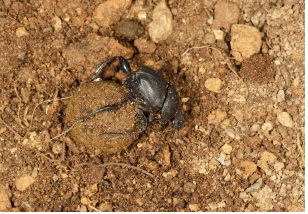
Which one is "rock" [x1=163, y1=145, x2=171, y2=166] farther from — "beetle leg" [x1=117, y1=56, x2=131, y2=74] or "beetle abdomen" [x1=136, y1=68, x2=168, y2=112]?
"beetle leg" [x1=117, y1=56, x2=131, y2=74]

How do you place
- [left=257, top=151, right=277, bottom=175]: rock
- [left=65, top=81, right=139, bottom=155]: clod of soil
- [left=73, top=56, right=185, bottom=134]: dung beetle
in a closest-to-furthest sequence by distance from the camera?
[left=65, top=81, right=139, bottom=155]: clod of soil
[left=73, top=56, right=185, bottom=134]: dung beetle
[left=257, top=151, right=277, bottom=175]: rock

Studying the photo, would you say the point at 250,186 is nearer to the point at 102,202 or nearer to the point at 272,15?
the point at 102,202

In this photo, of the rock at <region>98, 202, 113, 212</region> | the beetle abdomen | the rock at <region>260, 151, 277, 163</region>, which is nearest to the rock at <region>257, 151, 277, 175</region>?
the rock at <region>260, 151, 277, 163</region>

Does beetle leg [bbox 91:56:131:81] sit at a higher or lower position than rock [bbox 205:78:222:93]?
higher

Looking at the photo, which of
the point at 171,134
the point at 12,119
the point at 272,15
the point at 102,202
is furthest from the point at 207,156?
the point at 12,119

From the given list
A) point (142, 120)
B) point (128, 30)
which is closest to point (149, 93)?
point (142, 120)

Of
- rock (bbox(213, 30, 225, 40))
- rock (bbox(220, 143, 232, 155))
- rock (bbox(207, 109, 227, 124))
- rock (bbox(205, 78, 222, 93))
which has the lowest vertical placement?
rock (bbox(220, 143, 232, 155))

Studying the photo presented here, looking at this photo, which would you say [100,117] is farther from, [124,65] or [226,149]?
[226,149]

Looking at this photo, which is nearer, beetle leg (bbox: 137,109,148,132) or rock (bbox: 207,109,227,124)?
beetle leg (bbox: 137,109,148,132)

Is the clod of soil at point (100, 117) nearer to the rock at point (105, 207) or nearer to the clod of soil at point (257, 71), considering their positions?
the rock at point (105, 207)
